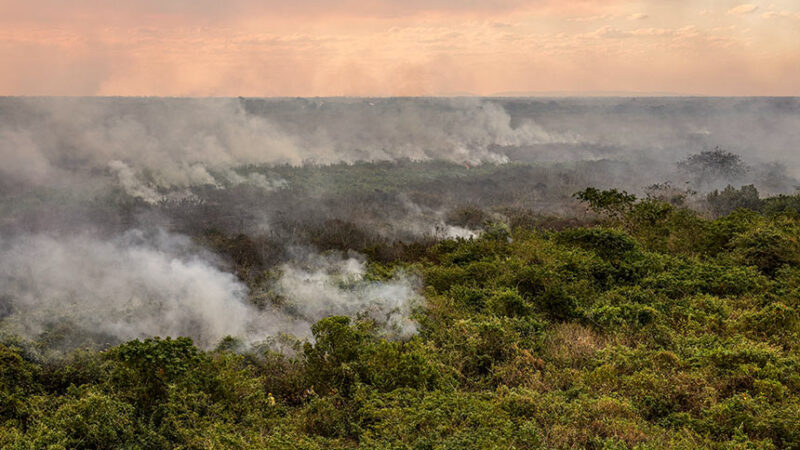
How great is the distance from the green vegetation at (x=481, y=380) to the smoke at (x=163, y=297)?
1.03 meters

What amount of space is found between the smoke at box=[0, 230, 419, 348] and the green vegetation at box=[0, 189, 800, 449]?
1.03 meters

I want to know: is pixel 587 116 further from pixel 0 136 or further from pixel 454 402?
pixel 454 402

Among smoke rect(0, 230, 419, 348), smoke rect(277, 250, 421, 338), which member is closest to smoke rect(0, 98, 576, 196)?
smoke rect(0, 230, 419, 348)

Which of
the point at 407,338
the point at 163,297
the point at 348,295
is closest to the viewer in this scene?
the point at 407,338

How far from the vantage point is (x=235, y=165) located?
5947 cm

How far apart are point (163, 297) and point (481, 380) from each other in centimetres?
787

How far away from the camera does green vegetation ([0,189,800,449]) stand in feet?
27.5

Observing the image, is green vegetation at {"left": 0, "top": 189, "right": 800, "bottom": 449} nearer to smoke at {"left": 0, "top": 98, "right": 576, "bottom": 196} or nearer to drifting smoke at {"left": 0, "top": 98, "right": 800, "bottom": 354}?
drifting smoke at {"left": 0, "top": 98, "right": 800, "bottom": 354}

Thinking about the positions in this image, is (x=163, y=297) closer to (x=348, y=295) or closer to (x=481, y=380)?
(x=348, y=295)

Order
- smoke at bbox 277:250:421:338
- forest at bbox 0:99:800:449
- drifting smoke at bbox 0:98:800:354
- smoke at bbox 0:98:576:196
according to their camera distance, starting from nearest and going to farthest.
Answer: forest at bbox 0:99:800:449 < smoke at bbox 277:250:421:338 < drifting smoke at bbox 0:98:800:354 < smoke at bbox 0:98:576:196

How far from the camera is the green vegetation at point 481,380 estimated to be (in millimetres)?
8375

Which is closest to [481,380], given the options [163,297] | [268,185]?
[163,297]

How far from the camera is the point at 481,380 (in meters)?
10.9

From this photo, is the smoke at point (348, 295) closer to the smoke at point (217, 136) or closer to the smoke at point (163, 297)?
the smoke at point (163, 297)
